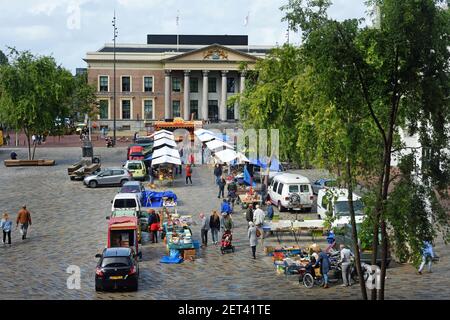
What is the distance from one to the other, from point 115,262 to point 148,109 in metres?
83.2

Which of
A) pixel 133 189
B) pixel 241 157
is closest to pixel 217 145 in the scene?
pixel 241 157

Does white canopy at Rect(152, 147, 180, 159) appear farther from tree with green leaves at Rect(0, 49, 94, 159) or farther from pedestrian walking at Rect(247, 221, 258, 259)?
pedestrian walking at Rect(247, 221, 258, 259)

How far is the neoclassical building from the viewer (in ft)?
329

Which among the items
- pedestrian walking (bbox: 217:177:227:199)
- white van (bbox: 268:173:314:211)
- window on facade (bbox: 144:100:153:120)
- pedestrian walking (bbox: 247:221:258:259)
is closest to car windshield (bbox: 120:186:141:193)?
pedestrian walking (bbox: 217:177:227:199)

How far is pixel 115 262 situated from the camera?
2056cm

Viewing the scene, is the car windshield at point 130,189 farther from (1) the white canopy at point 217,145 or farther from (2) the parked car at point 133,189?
(1) the white canopy at point 217,145

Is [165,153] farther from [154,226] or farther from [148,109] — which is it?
[148,109]

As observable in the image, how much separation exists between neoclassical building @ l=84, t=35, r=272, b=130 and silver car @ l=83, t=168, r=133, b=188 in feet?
185

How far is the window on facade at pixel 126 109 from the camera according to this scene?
101 metres

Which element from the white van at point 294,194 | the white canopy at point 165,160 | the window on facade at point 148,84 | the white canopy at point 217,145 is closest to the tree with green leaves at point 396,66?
the white van at point 294,194

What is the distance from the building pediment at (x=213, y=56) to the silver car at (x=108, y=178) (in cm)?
5962
